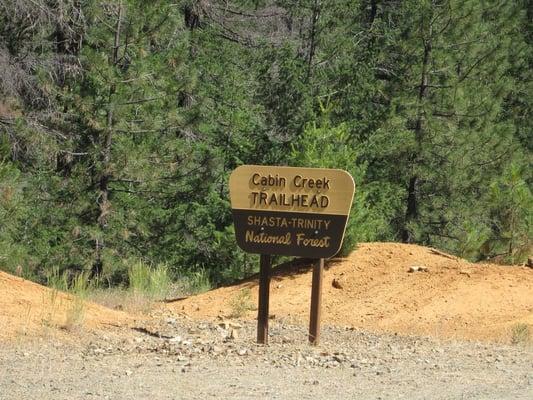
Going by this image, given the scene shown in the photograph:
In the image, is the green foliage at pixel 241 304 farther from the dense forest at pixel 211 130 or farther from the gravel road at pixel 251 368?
the dense forest at pixel 211 130

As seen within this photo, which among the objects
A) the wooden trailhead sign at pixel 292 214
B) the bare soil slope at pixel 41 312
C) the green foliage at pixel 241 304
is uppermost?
the wooden trailhead sign at pixel 292 214

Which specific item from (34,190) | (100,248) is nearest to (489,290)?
(100,248)

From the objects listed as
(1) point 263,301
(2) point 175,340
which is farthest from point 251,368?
(1) point 263,301

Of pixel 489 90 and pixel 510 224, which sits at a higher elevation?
pixel 489 90

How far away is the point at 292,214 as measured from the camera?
11.2 metres

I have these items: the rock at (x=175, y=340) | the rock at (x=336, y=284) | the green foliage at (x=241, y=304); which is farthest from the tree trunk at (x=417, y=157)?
the rock at (x=175, y=340)

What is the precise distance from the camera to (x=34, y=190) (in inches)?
846

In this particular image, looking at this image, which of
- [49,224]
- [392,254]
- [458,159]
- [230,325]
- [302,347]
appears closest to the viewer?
[302,347]

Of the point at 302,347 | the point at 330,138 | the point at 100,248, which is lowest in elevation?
the point at 100,248

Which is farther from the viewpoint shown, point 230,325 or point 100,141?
point 100,141

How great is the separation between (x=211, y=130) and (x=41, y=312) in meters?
12.2

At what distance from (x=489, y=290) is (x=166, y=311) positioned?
15.1ft

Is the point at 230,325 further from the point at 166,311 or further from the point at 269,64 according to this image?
the point at 269,64

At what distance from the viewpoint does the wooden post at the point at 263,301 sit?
11164 millimetres
